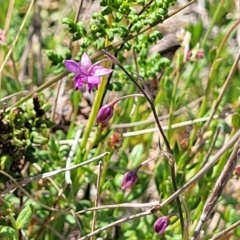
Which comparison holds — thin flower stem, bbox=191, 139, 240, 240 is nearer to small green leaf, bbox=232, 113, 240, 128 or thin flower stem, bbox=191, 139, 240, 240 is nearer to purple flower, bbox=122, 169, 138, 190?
purple flower, bbox=122, 169, 138, 190

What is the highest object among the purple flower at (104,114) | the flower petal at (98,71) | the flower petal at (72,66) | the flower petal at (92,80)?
the flower petal at (72,66)

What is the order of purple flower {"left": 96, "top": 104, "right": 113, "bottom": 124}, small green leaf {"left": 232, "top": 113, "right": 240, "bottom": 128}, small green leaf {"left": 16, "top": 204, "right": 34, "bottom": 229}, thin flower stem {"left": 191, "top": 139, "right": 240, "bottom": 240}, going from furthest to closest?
small green leaf {"left": 232, "top": 113, "right": 240, "bottom": 128}, small green leaf {"left": 16, "top": 204, "right": 34, "bottom": 229}, purple flower {"left": 96, "top": 104, "right": 113, "bottom": 124}, thin flower stem {"left": 191, "top": 139, "right": 240, "bottom": 240}

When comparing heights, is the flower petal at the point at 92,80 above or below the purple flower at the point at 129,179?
above

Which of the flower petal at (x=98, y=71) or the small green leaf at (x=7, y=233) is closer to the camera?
the flower petal at (x=98, y=71)

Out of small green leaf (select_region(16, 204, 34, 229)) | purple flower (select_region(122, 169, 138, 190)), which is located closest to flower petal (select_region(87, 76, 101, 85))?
purple flower (select_region(122, 169, 138, 190))

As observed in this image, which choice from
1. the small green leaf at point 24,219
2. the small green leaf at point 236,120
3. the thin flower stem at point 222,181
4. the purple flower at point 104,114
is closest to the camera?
the thin flower stem at point 222,181

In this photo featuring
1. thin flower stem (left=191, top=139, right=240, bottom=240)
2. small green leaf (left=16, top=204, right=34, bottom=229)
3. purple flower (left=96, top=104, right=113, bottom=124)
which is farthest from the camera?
small green leaf (left=16, top=204, right=34, bottom=229)

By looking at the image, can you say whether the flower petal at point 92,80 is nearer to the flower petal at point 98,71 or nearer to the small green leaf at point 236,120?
the flower petal at point 98,71

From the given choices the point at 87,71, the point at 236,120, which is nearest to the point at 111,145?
the point at 236,120

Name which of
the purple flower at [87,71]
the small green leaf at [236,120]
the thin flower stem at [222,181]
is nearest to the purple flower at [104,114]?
the purple flower at [87,71]

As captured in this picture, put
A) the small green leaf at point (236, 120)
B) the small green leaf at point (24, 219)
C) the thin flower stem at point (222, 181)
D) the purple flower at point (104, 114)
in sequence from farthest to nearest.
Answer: the small green leaf at point (236, 120)
the small green leaf at point (24, 219)
the purple flower at point (104, 114)
the thin flower stem at point (222, 181)

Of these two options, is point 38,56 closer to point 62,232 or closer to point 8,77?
point 8,77

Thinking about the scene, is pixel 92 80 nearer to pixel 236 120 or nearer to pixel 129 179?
pixel 129 179
